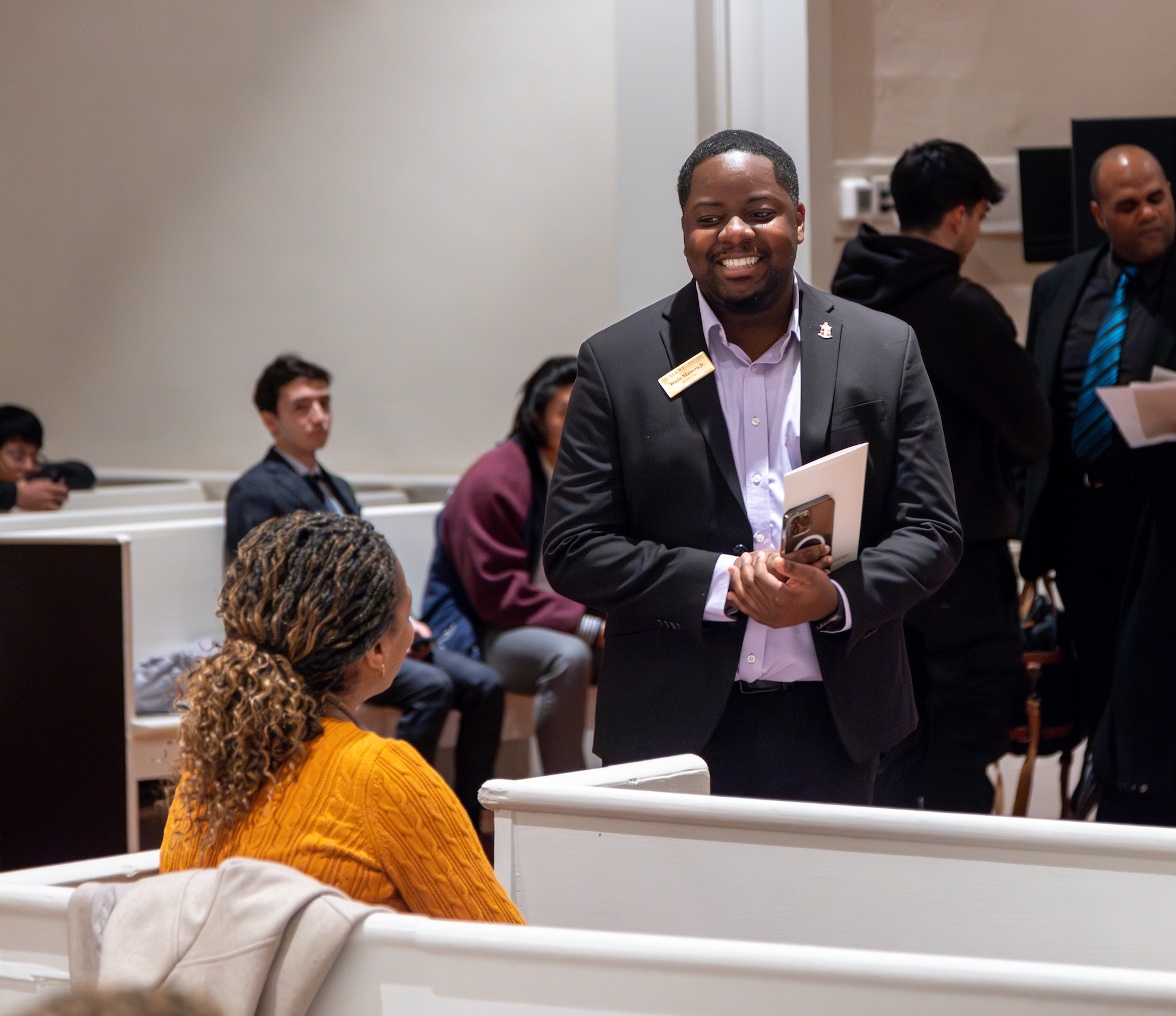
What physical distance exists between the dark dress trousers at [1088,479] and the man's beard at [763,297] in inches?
64.6

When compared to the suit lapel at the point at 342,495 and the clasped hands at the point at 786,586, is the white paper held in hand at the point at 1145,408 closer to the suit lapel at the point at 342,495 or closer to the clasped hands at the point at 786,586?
the clasped hands at the point at 786,586

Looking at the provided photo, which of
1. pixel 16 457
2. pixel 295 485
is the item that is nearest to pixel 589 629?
pixel 295 485

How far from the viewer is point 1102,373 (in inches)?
136

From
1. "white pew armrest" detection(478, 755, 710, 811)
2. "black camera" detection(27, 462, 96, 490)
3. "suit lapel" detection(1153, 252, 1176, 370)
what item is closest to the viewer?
"white pew armrest" detection(478, 755, 710, 811)

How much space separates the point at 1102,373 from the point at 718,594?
6.20 ft

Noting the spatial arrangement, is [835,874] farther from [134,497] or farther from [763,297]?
[134,497]

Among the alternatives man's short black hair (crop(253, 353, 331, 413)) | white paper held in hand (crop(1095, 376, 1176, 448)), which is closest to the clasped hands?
white paper held in hand (crop(1095, 376, 1176, 448))

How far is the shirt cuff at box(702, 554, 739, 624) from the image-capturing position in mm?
1952

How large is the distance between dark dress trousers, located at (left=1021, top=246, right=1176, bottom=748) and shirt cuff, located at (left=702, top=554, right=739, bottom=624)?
1775mm

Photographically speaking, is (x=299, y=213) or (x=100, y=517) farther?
(x=299, y=213)

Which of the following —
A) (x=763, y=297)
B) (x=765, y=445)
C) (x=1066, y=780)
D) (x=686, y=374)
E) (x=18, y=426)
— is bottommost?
(x=1066, y=780)

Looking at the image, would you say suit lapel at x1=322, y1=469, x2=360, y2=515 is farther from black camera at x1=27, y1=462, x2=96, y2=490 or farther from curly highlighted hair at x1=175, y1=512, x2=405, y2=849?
curly highlighted hair at x1=175, y1=512, x2=405, y2=849

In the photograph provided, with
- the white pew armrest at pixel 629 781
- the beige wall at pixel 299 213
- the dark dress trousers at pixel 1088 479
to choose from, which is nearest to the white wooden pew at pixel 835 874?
the white pew armrest at pixel 629 781

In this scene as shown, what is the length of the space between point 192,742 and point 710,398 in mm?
874
